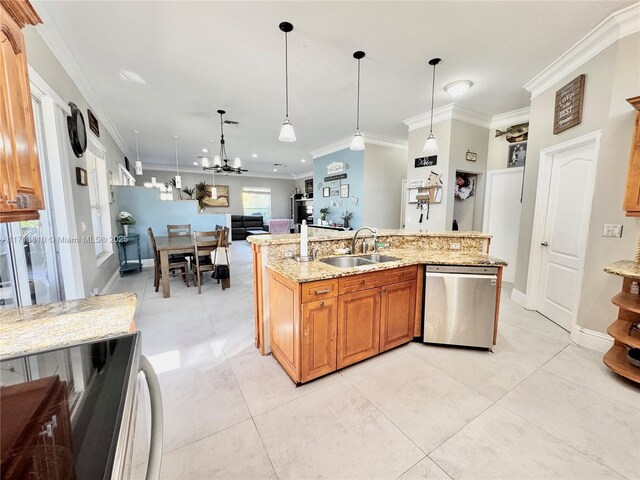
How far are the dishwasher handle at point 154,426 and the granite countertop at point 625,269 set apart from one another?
2.90m

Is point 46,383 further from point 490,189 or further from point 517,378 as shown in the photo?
point 490,189

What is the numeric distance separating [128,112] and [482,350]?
6.08m

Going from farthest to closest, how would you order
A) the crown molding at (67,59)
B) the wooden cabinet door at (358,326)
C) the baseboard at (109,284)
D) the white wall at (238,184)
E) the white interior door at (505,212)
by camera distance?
the white wall at (238,184) < the white interior door at (505,212) < the baseboard at (109,284) < the crown molding at (67,59) < the wooden cabinet door at (358,326)

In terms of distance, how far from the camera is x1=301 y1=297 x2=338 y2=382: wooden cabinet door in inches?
74.2

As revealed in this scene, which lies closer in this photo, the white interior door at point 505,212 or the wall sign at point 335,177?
the white interior door at point 505,212

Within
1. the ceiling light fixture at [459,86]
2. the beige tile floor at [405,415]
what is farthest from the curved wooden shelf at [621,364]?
the ceiling light fixture at [459,86]

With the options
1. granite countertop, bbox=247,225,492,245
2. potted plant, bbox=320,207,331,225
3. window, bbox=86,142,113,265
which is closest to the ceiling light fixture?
granite countertop, bbox=247,225,492,245

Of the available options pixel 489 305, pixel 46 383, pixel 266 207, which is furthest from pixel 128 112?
pixel 266 207

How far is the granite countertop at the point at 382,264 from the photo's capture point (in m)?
1.91

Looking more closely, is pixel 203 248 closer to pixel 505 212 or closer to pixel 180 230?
pixel 180 230

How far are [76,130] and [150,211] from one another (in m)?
3.42

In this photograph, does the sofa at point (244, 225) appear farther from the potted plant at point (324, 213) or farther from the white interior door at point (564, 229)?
the white interior door at point (564, 229)

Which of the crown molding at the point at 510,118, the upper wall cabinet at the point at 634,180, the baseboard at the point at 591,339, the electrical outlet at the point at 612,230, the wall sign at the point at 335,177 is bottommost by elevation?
the baseboard at the point at 591,339

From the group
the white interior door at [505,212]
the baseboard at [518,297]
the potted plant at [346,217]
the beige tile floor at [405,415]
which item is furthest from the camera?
the potted plant at [346,217]
